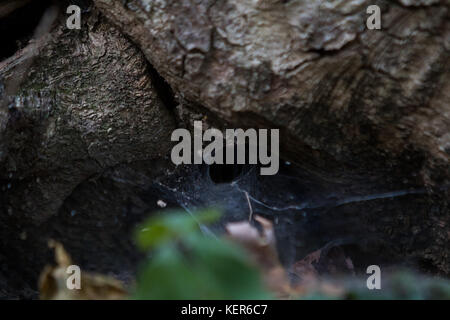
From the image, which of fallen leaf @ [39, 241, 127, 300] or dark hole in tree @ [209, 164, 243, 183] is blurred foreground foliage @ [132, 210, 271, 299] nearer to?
fallen leaf @ [39, 241, 127, 300]

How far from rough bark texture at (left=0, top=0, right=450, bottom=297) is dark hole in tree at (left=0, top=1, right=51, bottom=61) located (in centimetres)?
20

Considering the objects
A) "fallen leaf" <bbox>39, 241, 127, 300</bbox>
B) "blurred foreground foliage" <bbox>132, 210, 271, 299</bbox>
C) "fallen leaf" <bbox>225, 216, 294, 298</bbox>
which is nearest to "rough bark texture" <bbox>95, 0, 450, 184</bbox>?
"fallen leaf" <bbox>225, 216, 294, 298</bbox>

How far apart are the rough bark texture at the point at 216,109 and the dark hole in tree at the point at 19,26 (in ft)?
0.65

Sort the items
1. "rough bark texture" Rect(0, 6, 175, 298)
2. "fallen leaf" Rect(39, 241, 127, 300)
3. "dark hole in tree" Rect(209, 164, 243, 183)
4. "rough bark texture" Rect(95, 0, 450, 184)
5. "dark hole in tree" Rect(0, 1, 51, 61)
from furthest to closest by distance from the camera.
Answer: "dark hole in tree" Rect(209, 164, 243, 183)
"dark hole in tree" Rect(0, 1, 51, 61)
"rough bark texture" Rect(0, 6, 175, 298)
"rough bark texture" Rect(95, 0, 450, 184)
"fallen leaf" Rect(39, 241, 127, 300)

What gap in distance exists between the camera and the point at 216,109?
5.05 ft

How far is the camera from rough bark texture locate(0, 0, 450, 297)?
1.38 metres

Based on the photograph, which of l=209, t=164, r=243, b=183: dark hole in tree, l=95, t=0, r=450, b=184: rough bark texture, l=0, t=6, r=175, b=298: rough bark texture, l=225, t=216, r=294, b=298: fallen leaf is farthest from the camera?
l=209, t=164, r=243, b=183: dark hole in tree

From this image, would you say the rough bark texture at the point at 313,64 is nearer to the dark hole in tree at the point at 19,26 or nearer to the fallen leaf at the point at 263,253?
the dark hole in tree at the point at 19,26

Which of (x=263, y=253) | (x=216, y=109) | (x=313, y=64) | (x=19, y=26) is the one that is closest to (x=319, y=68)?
(x=313, y=64)

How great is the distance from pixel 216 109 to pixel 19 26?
1.09 m

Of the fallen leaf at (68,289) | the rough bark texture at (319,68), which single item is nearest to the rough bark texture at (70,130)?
the rough bark texture at (319,68)

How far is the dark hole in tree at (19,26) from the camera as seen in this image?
1.84 metres

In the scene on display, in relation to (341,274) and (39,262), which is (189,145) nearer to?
(341,274)

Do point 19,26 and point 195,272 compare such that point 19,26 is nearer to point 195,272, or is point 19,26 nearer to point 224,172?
point 224,172
